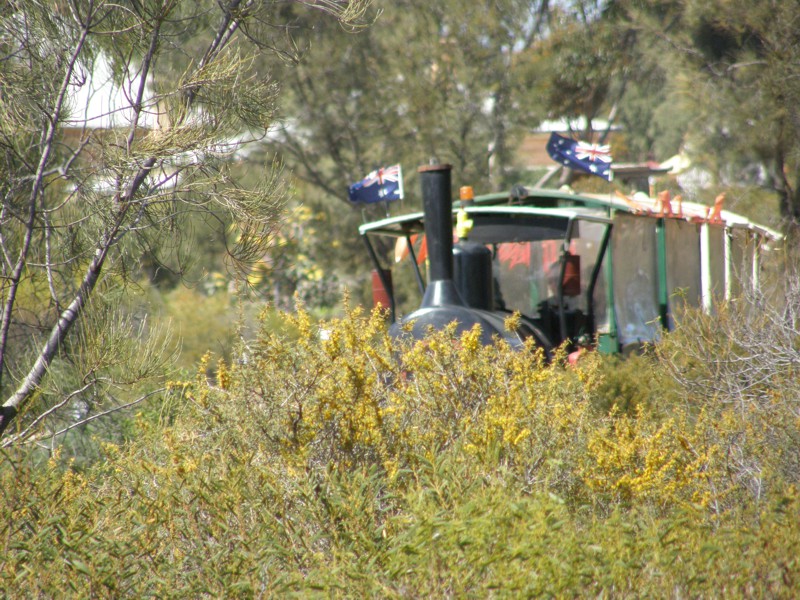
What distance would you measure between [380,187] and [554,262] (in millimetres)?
3570

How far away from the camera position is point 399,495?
4.38 meters

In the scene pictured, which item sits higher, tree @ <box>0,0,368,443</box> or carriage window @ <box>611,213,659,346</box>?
tree @ <box>0,0,368,443</box>

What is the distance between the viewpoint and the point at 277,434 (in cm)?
477

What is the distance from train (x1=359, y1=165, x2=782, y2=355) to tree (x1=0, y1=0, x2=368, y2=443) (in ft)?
8.43

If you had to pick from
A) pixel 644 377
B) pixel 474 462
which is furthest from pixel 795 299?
pixel 474 462

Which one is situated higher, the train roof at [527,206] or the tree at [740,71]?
the tree at [740,71]

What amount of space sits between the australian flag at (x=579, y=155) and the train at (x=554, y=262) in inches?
27.0

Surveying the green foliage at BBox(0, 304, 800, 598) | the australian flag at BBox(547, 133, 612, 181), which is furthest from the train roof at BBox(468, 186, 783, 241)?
the green foliage at BBox(0, 304, 800, 598)

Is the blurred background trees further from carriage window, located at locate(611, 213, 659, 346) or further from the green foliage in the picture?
carriage window, located at locate(611, 213, 659, 346)

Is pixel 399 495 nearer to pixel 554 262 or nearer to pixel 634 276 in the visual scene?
pixel 554 262

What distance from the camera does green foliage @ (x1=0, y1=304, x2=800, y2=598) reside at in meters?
3.36

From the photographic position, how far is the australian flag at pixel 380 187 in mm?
12430

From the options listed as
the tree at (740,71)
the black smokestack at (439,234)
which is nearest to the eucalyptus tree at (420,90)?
the tree at (740,71)

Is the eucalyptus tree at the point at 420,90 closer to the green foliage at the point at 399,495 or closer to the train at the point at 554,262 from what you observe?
the train at the point at 554,262
